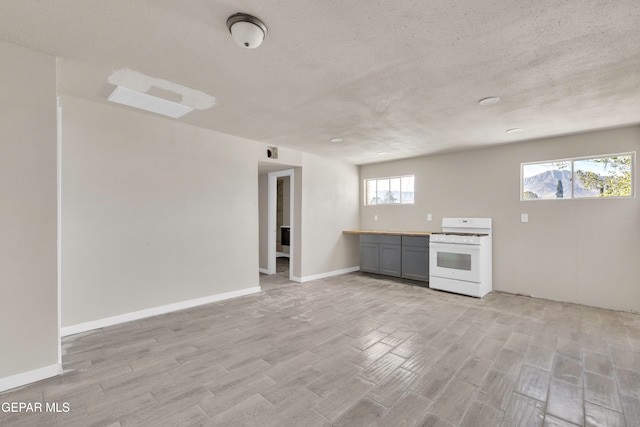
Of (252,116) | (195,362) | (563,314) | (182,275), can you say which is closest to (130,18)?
(252,116)

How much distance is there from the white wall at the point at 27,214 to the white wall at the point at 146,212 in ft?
3.00

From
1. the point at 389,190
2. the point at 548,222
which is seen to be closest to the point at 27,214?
the point at 389,190

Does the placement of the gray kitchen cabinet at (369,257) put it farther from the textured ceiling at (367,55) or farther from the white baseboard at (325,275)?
the textured ceiling at (367,55)

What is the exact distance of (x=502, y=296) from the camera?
4523 millimetres

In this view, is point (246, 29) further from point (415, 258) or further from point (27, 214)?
point (415, 258)

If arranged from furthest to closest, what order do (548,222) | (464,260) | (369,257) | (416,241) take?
(369,257)
(416,241)
(464,260)
(548,222)

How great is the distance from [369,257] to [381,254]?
1.03 feet

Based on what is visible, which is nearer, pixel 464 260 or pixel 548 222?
pixel 548 222

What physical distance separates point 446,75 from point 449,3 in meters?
0.90

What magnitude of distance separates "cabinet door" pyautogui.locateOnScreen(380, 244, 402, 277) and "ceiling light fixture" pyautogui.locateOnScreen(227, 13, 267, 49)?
458 cm

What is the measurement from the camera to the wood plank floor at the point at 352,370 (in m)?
1.83

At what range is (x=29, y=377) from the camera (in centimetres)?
215

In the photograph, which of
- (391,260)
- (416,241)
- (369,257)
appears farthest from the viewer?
(369,257)

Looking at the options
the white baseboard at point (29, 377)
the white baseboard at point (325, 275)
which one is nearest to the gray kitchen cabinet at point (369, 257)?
the white baseboard at point (325, 275)
